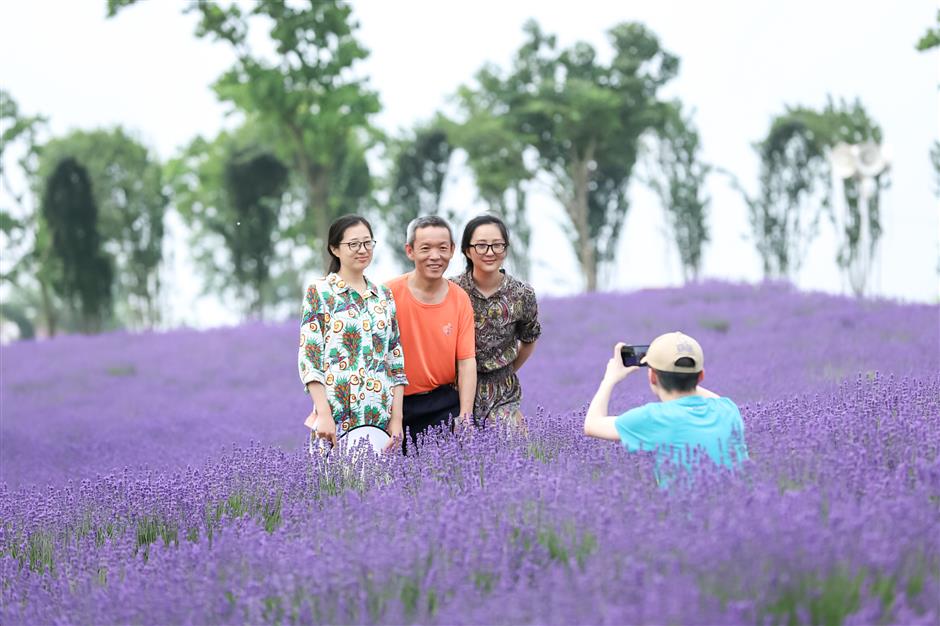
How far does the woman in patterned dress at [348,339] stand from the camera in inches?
189

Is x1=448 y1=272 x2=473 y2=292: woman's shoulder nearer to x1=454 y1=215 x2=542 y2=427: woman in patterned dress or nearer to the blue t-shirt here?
x1=454 y1=215 x2=542 y2=427: woman in patterned dress

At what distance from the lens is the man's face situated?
187 inches

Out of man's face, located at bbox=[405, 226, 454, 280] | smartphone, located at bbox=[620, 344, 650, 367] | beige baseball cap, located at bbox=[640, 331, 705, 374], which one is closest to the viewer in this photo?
beige baseball cap, located at bbox=[640, 331, 705, 374]

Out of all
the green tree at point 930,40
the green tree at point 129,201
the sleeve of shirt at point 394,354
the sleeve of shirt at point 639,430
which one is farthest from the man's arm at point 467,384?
the green tree at point 129,201

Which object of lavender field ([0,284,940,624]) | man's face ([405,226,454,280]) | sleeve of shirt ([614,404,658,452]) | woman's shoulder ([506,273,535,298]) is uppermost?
man's face ([405,226,454,280])

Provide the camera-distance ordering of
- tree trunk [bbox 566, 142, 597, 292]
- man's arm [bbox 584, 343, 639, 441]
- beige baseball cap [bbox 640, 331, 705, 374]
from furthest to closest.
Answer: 1. tree trunk [bbox 566, 142, 597, 292]
2. man's arm [bbox 584, 343, 639, 441]
3. beige baseball cap [bbox 640, 331, 705, 374]

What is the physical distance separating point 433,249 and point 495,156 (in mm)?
28932

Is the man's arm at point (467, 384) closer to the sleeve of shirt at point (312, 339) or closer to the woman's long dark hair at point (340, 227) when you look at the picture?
the sleeve of shirt at point (312, 339)

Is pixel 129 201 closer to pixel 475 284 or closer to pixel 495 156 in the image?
pixel 495 156

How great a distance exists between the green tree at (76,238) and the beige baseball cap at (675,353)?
99.4 feet

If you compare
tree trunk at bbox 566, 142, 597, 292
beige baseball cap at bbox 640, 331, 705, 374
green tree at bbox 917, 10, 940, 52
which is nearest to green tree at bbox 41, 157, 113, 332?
tree trunk at bbox 566, 142, 597, 292

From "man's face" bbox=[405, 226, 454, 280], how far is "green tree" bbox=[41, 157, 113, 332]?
94.7 feet

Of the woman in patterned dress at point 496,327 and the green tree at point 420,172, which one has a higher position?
the green tree at point 420,172

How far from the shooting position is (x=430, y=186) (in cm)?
3519
